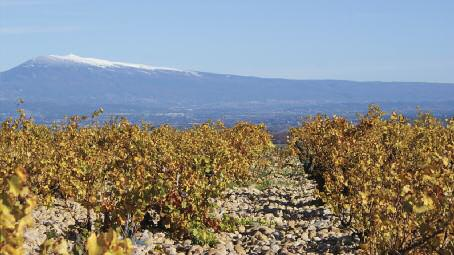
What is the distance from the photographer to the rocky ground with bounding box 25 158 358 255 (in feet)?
46.9

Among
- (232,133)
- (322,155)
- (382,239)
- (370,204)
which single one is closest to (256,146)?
(232,133)

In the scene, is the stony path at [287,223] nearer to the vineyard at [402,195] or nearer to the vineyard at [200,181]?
the vineyard at [200,181]

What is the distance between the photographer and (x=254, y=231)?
17.2m

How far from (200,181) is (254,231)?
2.71 meters

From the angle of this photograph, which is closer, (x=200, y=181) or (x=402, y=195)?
(x=402, y=195)

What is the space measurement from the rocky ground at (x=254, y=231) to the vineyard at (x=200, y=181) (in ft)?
1.32

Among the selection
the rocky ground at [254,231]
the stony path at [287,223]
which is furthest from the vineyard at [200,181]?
the stony path at [287,223]

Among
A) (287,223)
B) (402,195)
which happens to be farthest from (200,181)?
(402,195)

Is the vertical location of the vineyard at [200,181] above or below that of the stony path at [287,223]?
above

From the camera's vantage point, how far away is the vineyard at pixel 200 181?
24.3 ft

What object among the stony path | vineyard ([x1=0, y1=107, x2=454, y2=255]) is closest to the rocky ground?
the stony path

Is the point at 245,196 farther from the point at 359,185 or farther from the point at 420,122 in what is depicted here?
the point at 359,185

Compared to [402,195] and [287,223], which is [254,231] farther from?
[402,195]

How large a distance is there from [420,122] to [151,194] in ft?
40.7
